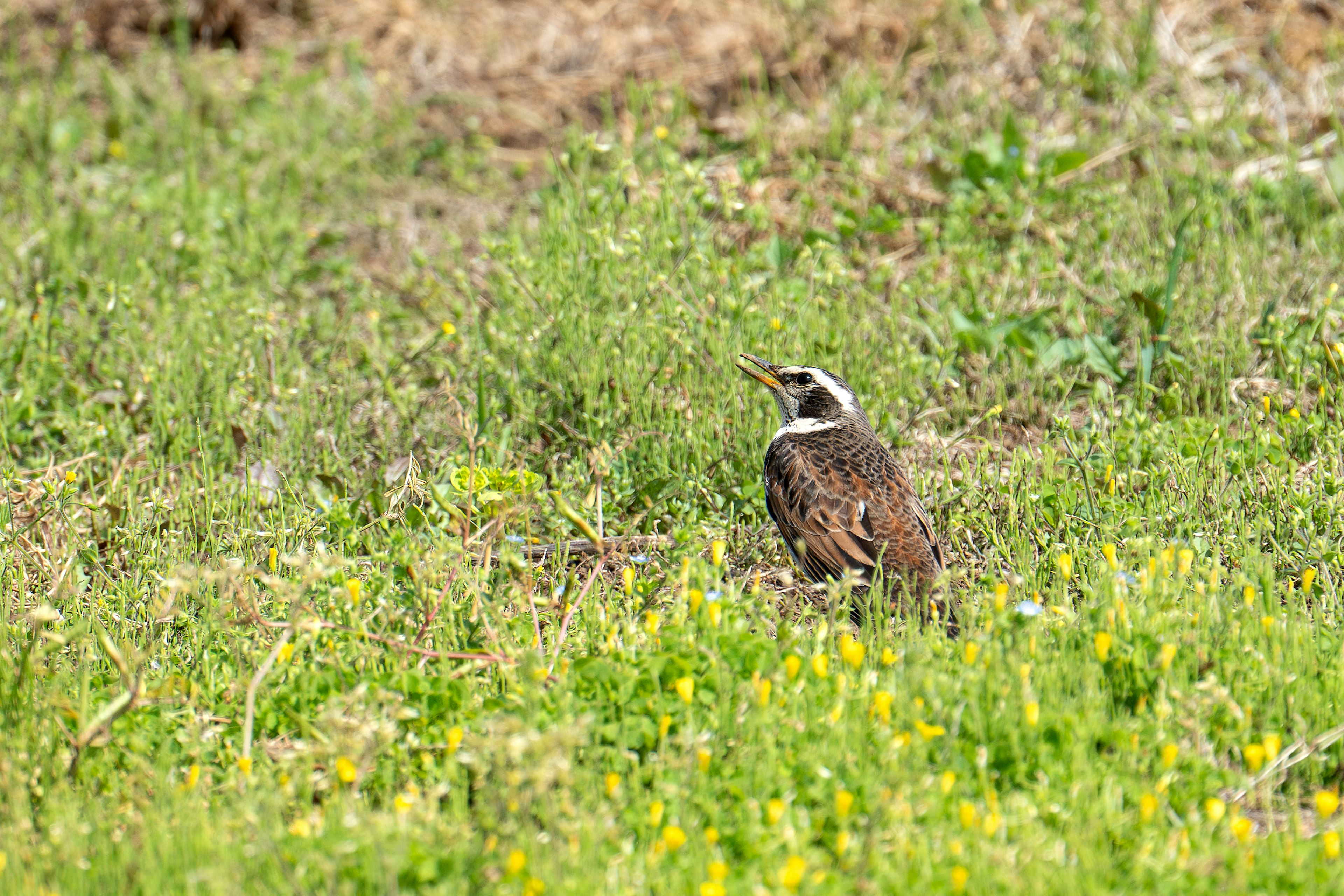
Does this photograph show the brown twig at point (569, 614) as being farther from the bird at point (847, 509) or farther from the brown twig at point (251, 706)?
the bird at point (847, 509)

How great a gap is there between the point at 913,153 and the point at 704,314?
3.10 m

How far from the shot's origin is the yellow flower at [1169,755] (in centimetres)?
376

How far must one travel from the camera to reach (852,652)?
4.21 metres

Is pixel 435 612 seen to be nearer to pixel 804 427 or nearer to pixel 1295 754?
pixel 804 427

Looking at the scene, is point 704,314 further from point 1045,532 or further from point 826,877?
point 826,877

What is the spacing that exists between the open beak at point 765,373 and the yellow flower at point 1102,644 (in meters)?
2.60

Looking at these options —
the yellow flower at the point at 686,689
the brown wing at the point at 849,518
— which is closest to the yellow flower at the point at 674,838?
the yellow flower at the point at 686,689

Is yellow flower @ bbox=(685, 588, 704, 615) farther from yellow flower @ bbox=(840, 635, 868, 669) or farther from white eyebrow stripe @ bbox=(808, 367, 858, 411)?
white eyebrow stripe @ bbox=(808, 367, 858, 411)

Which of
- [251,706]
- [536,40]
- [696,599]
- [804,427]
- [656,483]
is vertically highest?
[536,40]

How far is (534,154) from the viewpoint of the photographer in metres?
10.5

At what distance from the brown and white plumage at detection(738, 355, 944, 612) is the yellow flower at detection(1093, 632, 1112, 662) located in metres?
1.22

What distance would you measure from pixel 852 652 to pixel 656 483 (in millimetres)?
2174

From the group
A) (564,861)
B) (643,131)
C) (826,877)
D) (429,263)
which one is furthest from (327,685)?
(643,131)

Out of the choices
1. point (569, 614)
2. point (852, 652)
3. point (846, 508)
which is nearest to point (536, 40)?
point (846, 508)
